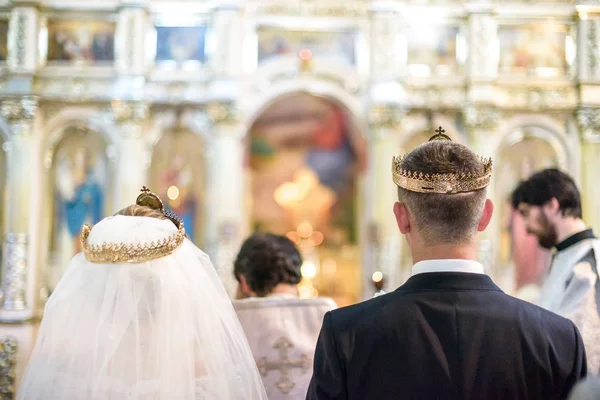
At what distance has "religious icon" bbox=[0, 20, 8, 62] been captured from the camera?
9461 millimetres

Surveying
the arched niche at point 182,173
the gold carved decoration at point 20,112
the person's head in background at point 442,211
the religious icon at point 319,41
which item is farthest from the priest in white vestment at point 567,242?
the gold carved decoration at point 20,112

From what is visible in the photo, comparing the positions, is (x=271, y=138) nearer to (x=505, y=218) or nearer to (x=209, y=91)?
(x=209, y=91)

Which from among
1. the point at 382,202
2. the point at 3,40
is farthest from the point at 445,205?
the point at 3,40

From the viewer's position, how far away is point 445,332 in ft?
6.14

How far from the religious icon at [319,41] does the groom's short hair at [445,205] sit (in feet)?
25.9

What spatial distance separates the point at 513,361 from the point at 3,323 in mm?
8294

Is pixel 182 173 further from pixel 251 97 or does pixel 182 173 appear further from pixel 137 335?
pixel 137 335

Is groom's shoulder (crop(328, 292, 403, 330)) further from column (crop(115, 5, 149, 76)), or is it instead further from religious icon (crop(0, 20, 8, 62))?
religious icon (crop(0, 20, 8, 62))

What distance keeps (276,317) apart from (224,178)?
229 inches

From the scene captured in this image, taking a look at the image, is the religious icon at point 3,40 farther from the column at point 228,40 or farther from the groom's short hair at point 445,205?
the groom's short hair at point 445,205

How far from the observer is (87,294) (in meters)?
2.63

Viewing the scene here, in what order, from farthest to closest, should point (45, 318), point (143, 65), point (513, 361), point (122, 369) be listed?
point (143, 65) < point (45, 318) < point (122, 369) < point (513, 361)

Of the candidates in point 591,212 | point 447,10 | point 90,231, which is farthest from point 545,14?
point 90,231

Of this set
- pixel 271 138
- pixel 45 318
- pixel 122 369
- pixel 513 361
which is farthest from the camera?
pixel 271 138
